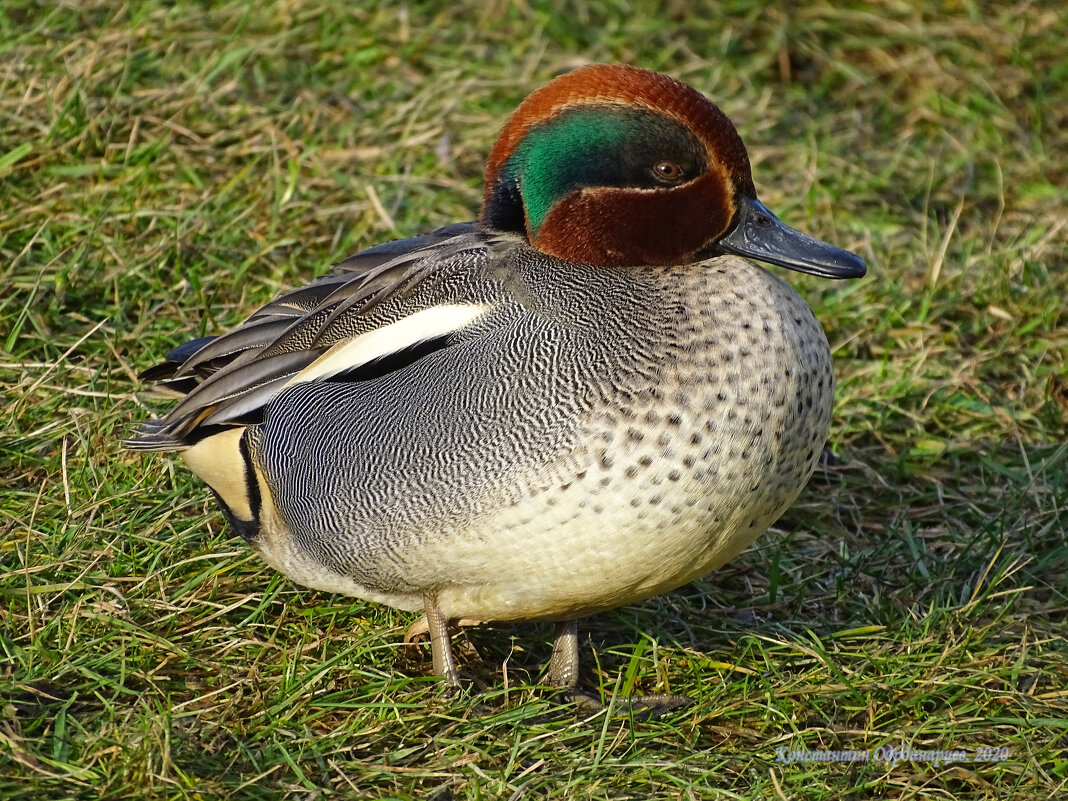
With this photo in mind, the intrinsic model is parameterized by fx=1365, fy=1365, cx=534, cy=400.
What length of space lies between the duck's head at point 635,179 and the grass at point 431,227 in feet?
2.69

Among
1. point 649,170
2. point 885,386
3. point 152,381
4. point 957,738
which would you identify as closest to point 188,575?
point 152,381

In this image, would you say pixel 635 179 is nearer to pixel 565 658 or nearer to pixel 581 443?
pixel 581 443

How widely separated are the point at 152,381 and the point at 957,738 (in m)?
1.91

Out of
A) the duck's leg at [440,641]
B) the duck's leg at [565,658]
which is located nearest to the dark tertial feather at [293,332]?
the duck's leg at [440,641]

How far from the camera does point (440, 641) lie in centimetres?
270

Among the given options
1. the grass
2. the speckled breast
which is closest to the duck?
the speckled breast

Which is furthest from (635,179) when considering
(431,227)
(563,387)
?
(431,227)

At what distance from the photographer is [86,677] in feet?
8.54

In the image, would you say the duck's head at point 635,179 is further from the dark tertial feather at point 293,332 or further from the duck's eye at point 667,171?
the dark tertial feather at point 293,332

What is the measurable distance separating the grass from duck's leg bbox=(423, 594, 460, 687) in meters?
0.05

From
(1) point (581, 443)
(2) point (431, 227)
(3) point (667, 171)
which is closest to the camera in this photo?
(1) point (581, 443)

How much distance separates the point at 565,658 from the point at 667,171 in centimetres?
102

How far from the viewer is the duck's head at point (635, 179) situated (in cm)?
253

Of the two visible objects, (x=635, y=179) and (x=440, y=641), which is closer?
(x=635, y=179)
